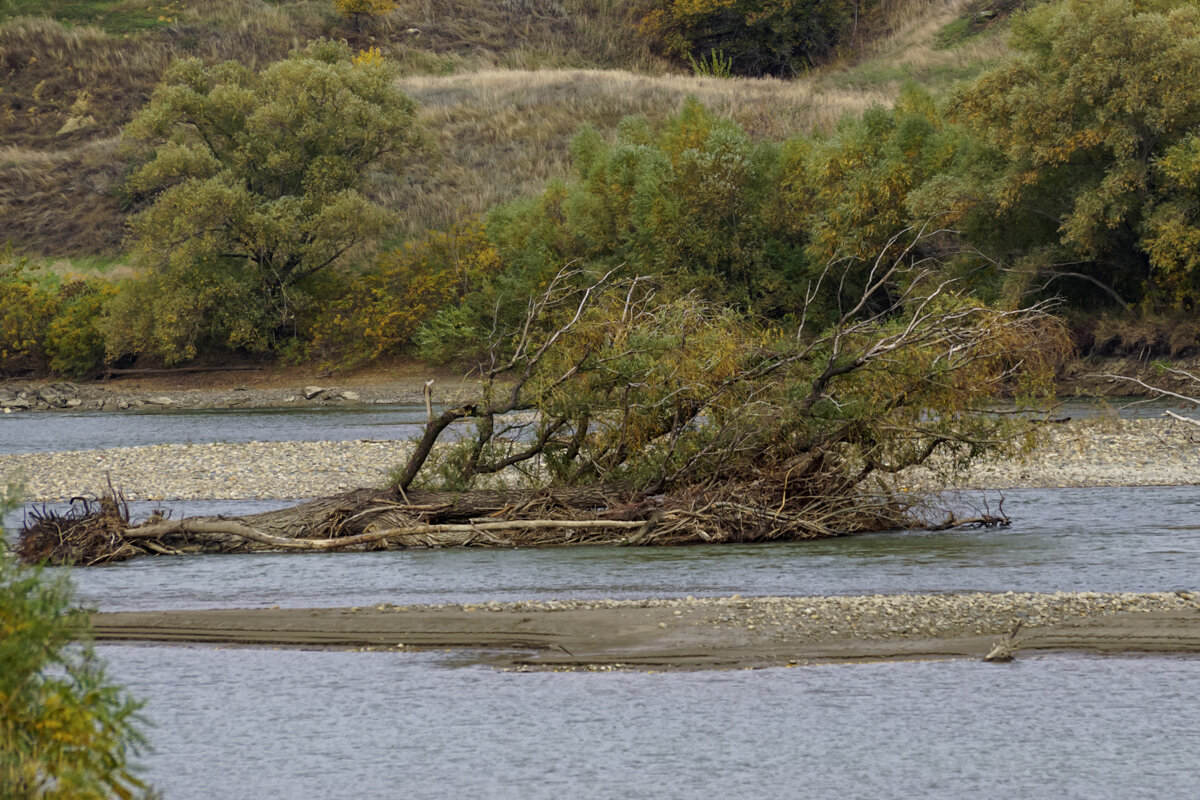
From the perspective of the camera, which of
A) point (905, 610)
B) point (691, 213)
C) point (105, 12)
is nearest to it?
point (905, 610)

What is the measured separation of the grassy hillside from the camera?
7450cm

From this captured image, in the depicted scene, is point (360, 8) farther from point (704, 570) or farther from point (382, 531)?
point (704, 570)

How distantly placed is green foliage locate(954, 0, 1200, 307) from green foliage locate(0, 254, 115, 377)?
42.1 metres

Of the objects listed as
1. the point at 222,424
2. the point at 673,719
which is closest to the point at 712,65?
the point at 222,424

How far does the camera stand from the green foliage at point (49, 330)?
6512 cm

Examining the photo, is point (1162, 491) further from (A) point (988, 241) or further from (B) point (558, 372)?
(A) point (988, 241)

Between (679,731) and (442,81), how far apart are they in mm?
79835

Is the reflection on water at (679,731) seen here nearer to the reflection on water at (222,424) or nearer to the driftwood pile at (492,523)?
the driftwood pile at (492,523)

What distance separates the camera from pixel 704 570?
62.7ft

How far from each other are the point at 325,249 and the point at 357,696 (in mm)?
48429

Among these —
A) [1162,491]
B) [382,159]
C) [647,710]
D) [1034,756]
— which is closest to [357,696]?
[647,710]

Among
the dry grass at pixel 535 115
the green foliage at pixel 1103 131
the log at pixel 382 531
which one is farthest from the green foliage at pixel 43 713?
the dry grass at pixel 535 115

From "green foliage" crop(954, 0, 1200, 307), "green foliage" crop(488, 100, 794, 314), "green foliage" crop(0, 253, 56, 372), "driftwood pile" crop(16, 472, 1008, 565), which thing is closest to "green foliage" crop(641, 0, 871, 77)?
"green foliage" crop(488, 100, 794, 314)

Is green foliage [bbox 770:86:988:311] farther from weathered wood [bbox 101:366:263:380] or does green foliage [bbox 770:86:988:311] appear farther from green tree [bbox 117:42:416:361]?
weathered wood [bbox 101:366:263:380]
